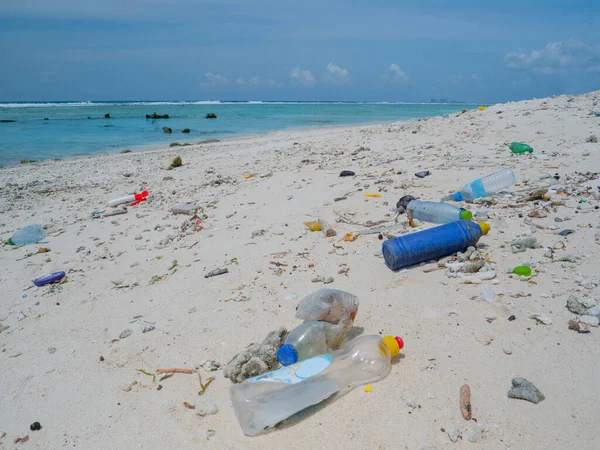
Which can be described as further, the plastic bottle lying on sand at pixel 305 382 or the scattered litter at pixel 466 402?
the plastic bottle lying on sand at pixel 305 382

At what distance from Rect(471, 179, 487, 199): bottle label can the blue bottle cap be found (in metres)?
2.71

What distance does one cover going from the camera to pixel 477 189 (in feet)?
12.7

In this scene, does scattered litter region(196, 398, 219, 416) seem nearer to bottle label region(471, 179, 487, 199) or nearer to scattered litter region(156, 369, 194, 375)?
scattered litter region(156, 369, 194, 375)

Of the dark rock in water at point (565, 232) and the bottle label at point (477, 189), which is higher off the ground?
the bottle label at point (477, 189)

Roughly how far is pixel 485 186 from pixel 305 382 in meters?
3.09

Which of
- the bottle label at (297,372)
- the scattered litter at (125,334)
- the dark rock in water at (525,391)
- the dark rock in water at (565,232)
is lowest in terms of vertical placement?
the scattered litter at (125,334)

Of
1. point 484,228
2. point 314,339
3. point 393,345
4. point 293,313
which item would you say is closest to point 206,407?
point 314,339

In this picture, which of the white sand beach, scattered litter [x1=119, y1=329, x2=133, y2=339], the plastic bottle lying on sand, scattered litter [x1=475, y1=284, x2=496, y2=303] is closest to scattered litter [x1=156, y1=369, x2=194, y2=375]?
the white sand beach

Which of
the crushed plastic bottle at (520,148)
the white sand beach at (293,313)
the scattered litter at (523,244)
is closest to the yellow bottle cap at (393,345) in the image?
the white sand beach at (293,313)

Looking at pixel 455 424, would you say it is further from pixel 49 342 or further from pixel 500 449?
pixel 49 342

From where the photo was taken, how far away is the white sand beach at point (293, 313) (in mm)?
1688

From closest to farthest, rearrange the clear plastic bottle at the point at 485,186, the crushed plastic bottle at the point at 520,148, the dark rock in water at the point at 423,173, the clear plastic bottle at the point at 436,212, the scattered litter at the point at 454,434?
the scattered litter at the point at 454,434 → the clear plastic bottle at the point at 436,212 → the clear plastic bottle at the point at 485,186 → the dark rock in water at the point at 423,173 → the crushed plastic bottle at the point at 520,148

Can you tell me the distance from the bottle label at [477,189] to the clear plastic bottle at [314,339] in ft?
7.60

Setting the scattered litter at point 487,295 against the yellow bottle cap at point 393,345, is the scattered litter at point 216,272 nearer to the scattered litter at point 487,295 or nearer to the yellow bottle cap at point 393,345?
the yellow bottle cap at point 393,345
